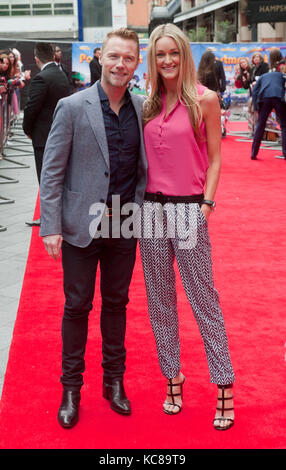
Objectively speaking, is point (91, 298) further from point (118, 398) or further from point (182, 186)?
point (182, 186)

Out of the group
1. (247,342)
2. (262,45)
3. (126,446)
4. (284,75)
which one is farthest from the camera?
(262,45)

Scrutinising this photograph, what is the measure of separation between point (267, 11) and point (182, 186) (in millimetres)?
20806

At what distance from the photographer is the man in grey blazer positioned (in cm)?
276

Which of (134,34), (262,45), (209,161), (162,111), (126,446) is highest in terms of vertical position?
(262,45)

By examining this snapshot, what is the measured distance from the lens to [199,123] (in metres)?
2.73

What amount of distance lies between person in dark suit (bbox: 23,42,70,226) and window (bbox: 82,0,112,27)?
38.4 m

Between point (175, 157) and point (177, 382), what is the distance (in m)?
1.08

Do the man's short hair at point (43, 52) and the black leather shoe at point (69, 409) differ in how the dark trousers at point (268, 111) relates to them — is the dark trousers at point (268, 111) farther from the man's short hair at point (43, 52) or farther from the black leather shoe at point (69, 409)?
the black leather shoe at point (69, 409)

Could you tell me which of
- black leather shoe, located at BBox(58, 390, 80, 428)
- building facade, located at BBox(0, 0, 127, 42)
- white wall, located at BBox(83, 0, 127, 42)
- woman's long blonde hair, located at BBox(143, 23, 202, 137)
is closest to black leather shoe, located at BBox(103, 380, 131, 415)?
black leather shoe, located at BBox(58, 390, 80, 428)

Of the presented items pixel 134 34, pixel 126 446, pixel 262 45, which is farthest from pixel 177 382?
pixel 262 45

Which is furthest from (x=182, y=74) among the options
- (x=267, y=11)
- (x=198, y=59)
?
(x=267, y=11)

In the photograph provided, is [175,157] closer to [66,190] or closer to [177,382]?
[66,190]

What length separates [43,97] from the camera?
6137mm

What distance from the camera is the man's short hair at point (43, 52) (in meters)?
6.34
